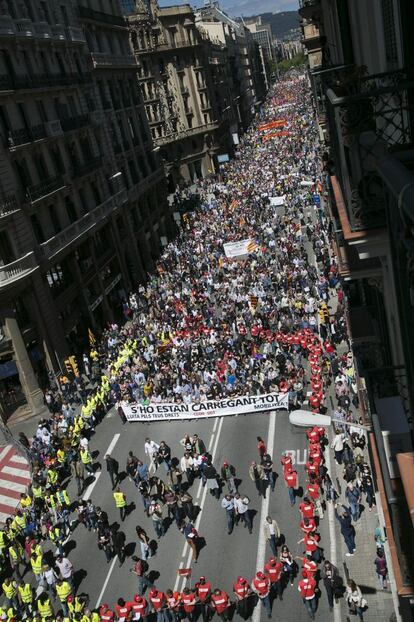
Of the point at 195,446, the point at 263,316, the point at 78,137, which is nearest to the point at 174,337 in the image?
the point at 263,316

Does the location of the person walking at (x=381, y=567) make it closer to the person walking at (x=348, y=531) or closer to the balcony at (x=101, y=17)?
the person walking at (x=348, y=531)

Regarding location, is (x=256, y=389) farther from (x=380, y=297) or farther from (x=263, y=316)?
(x=380, y=297)

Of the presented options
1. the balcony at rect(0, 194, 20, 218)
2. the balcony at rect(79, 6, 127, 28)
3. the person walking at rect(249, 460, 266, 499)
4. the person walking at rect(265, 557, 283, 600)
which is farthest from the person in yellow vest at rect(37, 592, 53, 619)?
the balcony at rect(79, 6, 127, 28)

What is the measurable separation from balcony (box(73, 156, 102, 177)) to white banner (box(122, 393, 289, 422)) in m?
20.6

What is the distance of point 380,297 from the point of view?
12664 mm

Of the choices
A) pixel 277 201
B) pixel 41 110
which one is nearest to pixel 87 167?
pixel 41 110

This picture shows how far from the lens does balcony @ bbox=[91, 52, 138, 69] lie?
50.9 meters

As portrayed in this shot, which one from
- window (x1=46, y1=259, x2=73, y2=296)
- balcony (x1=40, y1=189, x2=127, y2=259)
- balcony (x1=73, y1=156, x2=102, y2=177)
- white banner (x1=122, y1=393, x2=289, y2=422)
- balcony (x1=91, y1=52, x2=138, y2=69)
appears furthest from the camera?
balcony (x1=91, y1=52, x2=138, y2=69)

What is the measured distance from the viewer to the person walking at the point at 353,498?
19.9m

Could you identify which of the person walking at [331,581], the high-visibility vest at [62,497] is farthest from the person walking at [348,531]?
the high-visibility vest at [62,497]

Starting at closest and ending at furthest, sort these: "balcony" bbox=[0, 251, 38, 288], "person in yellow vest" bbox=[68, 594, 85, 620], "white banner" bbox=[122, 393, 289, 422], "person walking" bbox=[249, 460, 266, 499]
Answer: "person in yellow vest" bbox=[68, 594, 85, 620], "person walking" bbox=[249, 460, 266, 499], "white banner" bbox=[122, 393, 289, 422], "balcony" bbox=[0, 251, 38, 288]

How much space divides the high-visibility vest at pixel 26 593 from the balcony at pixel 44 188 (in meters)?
24.2

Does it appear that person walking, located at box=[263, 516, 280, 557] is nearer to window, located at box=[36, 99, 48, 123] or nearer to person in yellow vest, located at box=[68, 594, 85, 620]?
person in yellow vest, located at box=[68, 594, 85, 620]

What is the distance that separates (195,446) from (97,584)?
23.7 feet
